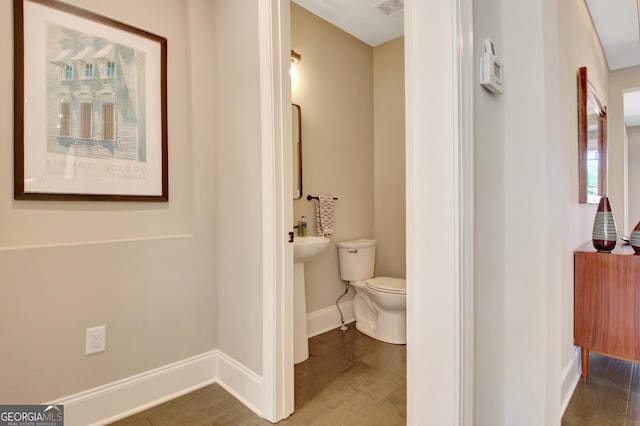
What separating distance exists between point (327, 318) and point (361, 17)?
262cm

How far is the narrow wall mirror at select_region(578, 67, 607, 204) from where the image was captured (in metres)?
2.03

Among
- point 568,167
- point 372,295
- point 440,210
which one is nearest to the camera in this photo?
point 440,210

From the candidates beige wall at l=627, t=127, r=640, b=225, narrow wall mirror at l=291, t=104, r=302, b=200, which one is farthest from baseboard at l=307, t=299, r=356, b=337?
beige wall at l=627, t=127, r=640, b=225

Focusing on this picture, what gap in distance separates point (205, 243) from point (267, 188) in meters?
0.65

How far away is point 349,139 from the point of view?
303 centimetres

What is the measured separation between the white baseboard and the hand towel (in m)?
1.22

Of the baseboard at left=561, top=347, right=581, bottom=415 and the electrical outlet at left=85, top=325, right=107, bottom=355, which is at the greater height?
the electrical outlet at left=85, top=325, right=107, bottom=355

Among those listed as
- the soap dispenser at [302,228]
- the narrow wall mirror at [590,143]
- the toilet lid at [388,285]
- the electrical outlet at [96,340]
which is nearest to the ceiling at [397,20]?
the narrow wall mirror at [590,143]

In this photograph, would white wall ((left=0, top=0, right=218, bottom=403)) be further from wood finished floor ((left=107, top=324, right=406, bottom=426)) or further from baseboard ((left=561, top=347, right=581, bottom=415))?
baseboard ((left=561, top=347, right=581, bottom=415))

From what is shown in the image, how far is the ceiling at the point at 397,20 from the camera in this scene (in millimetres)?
2430

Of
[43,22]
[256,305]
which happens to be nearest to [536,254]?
[256,305]

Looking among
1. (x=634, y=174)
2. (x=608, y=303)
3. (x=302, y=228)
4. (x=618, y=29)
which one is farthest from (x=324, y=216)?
(x=634, y=174)

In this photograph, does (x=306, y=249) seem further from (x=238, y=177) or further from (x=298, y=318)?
(x=238, y=177)

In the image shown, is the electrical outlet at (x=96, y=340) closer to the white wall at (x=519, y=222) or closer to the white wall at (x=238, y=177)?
the white wall at (x=238, y=177)
